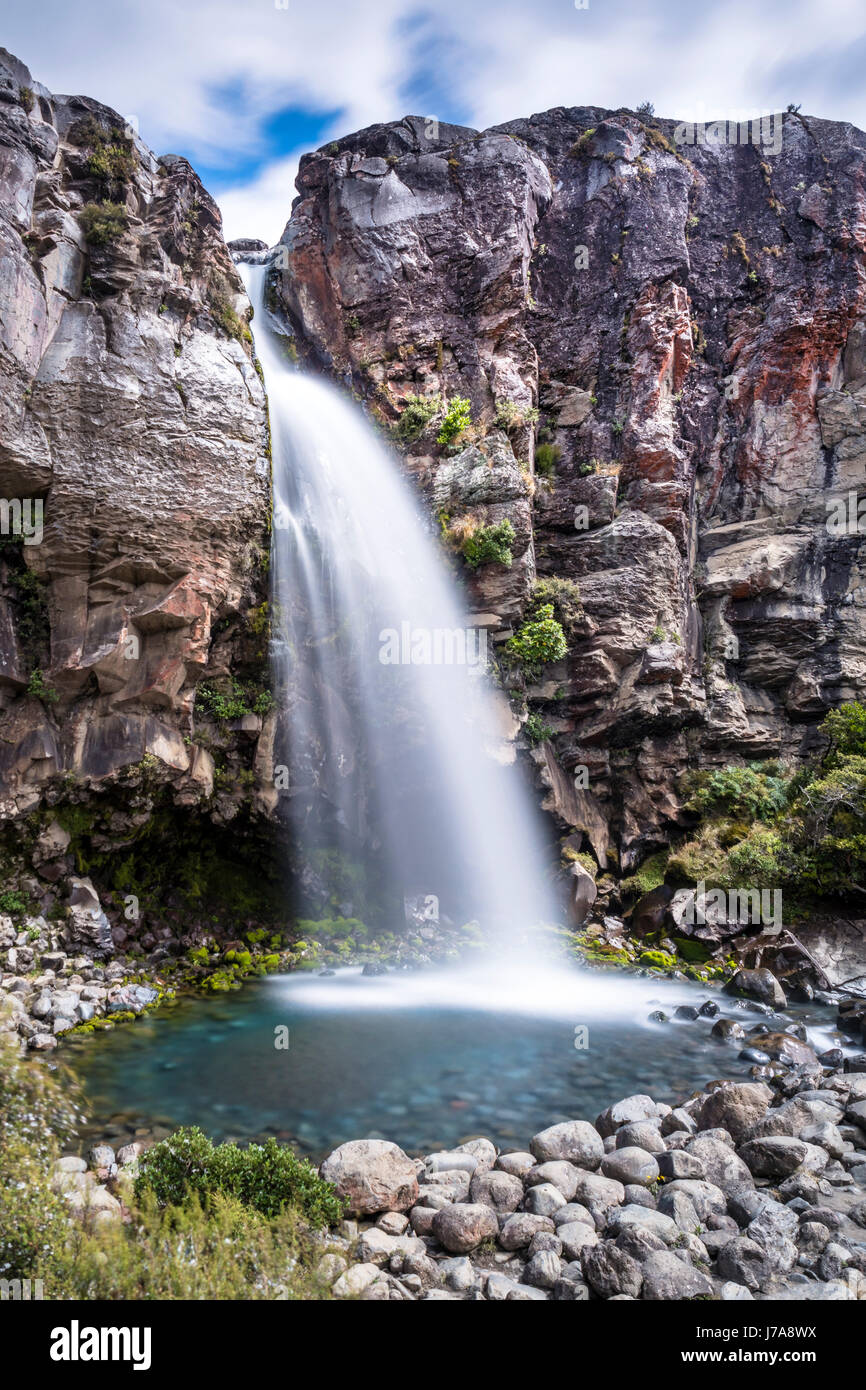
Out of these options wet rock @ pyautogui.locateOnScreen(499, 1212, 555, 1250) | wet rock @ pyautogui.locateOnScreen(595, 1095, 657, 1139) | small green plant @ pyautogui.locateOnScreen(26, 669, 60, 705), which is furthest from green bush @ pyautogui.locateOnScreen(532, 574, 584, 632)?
wet rock @ pyautogui.locateOnScreen(499, 1212, 555, 1250)

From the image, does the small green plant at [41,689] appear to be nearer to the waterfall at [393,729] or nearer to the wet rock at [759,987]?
the waterfall at [393,729]

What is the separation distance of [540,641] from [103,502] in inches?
431

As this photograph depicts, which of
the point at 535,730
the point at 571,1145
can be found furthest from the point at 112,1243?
Answer: the point at 535,730

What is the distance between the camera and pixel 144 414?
14570 mm

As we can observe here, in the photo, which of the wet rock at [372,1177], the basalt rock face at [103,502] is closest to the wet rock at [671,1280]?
the wet rock at [372,1177]

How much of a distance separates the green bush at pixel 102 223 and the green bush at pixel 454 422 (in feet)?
29.1

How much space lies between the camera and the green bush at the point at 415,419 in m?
21.1

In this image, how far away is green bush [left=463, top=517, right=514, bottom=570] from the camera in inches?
733

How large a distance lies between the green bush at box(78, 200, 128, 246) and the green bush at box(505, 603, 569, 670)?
1289 cm

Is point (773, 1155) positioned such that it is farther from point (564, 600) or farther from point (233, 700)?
point (564, 600)
